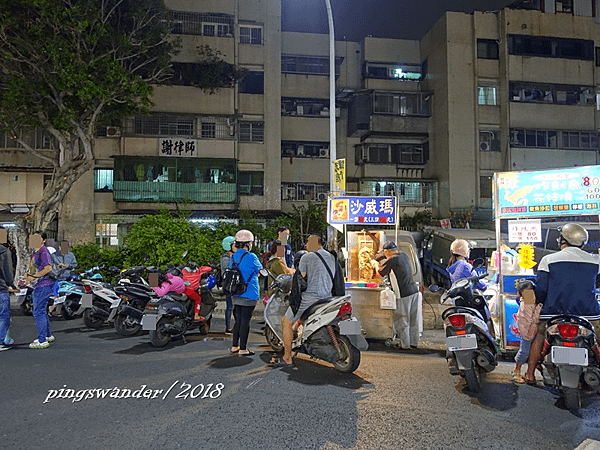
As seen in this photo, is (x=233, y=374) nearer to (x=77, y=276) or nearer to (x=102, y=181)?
(x=77, y=276)

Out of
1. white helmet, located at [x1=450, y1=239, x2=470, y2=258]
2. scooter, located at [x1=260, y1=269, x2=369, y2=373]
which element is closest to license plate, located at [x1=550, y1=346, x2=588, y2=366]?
scooter, located at [x1=260, y1=269, x2=369, y2=373]

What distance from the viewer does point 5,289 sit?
6.81 meters

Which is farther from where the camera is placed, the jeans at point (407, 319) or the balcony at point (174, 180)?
the balcony at point (174, 180)

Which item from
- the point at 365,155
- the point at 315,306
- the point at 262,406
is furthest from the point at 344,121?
the point at 262,406

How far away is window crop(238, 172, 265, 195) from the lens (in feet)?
82.1

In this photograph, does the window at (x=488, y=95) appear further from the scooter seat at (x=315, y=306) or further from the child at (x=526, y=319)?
the scooter seat at (x=315, y=306)

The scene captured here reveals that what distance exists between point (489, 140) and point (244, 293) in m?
24.1

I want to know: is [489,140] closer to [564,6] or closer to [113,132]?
[564,6]

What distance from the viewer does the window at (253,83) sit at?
25375 millimetres

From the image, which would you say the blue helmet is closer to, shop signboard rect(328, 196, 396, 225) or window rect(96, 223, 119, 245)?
shop signboard rect(328, 196, 396, 225)

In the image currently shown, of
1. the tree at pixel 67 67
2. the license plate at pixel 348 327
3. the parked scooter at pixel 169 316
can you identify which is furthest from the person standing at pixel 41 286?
the tree at pixel 67 67

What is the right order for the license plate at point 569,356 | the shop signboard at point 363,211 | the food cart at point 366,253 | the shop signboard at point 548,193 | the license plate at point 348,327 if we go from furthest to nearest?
the shop signboard at point 363,211
the food cart at point 366,253
the shop signboard at point 548,193
the license plate at point 348,327
the license plate at point 569,356

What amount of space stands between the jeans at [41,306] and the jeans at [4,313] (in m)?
0.37

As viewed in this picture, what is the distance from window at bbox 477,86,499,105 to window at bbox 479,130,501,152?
1753 millimetres
